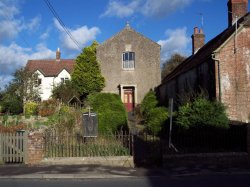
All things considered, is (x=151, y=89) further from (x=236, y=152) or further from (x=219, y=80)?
(x=236, y=152)

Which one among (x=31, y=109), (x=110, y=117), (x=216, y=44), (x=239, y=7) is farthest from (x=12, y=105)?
(x=239, y=7)

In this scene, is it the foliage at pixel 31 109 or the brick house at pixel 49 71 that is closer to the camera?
the foliage at pixel 31 109

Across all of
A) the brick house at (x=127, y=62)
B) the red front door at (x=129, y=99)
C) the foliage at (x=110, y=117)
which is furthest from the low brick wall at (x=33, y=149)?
the red front door at (x=129, y=99)

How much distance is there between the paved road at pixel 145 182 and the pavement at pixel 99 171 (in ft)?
1.16

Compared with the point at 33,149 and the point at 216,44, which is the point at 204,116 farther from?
the point at 216,44

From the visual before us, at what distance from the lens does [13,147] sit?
13078mm

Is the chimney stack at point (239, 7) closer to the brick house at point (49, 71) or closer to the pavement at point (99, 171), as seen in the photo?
the pavement at point (99, 171)

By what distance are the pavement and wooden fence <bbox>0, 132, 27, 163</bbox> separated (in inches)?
21.7

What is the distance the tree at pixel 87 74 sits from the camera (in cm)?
3375

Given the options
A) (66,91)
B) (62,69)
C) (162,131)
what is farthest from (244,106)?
(62,69)

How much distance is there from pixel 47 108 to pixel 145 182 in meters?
18.2

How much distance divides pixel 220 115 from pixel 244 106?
514cm

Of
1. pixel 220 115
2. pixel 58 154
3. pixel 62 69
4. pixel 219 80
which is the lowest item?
pixel 58 154

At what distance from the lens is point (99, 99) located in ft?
79.6
